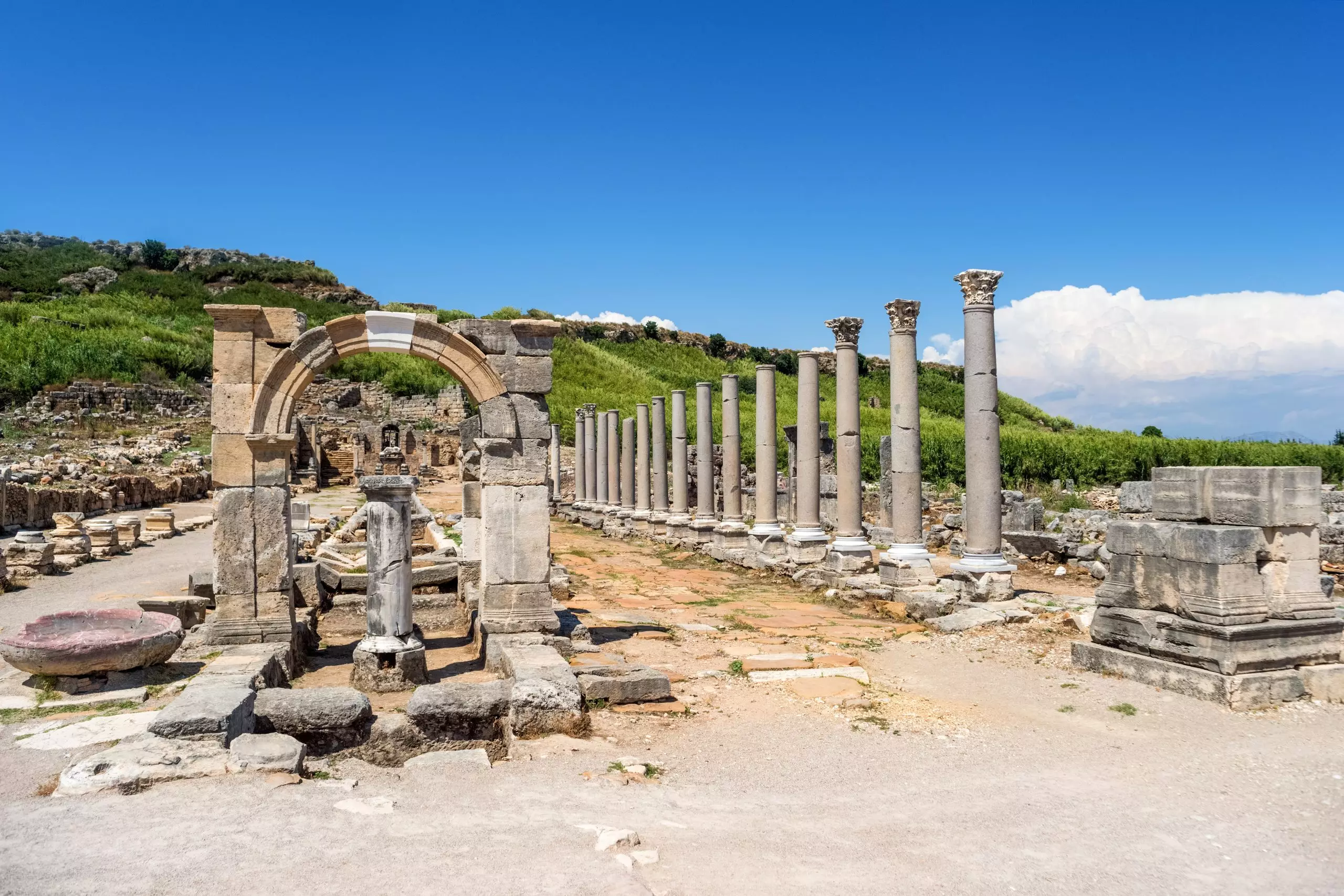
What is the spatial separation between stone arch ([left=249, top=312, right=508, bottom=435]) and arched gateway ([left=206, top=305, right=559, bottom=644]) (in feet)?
0.04

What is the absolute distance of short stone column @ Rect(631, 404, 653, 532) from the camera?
2570cm

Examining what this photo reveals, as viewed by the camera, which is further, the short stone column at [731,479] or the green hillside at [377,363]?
the green hillside at [377,363]

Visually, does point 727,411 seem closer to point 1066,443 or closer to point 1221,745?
point 1221,745

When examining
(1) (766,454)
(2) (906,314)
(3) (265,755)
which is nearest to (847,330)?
(2) (906,314)

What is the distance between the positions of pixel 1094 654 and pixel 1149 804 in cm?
353

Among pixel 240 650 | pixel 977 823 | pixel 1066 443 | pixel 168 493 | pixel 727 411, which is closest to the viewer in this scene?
pixel 977 823

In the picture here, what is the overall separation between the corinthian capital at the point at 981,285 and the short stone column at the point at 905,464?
1261mm

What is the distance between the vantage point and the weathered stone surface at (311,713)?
6.21 meters

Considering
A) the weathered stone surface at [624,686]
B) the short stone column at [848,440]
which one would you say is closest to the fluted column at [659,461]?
the short stone column at [848,440]

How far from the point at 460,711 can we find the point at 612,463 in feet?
75.4

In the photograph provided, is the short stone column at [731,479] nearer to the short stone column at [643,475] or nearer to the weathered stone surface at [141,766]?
the short stone column at [643,475]

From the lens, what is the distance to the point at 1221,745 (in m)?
6.40

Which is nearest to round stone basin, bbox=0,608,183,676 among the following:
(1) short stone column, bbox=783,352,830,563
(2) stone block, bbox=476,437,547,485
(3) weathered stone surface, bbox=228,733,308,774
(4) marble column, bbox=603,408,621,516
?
(3) weathered stone surface, bbox=228,733,308,774

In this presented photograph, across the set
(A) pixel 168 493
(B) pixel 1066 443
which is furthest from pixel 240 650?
(B) pixel 1066 443
